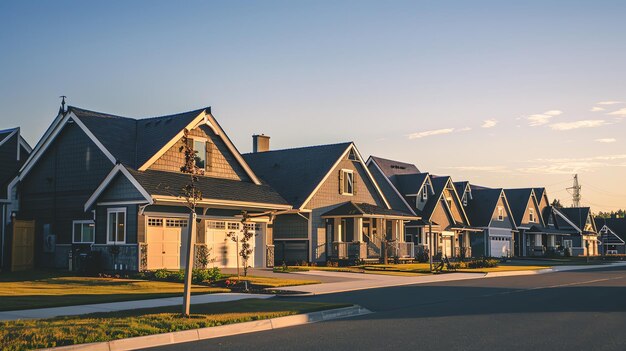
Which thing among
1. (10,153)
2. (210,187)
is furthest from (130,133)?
(10,153)

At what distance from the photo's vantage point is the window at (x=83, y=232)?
3204cm

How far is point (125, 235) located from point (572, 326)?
68.1 ft

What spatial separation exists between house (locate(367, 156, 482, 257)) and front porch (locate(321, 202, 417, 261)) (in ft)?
11.1

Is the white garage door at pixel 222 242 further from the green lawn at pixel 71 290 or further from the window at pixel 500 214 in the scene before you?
the window at pixel 500 214

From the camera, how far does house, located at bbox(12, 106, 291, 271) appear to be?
3006 centimetres

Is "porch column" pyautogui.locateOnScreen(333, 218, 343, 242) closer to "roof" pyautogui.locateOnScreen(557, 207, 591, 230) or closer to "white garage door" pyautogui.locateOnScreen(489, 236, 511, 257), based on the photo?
"white garage door" pyautogui.locateOnScreen(489, 236, 511, 257)

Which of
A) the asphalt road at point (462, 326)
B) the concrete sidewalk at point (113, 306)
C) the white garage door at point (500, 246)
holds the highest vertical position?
the white garage door at point (500, 246)

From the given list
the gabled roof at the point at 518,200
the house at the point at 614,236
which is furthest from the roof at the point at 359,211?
the house at the point at 614,236

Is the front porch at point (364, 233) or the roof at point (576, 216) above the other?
the roof at point (576, 216)

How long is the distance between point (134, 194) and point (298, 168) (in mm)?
16350

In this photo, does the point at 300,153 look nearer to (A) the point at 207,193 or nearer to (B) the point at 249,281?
(A) the point at 207,193

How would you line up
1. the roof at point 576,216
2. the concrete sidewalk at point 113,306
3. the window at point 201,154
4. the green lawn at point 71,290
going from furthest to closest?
the roof at point 576,216 < the window at point 201,154 < the green lawn at point 71,290 < the concrete sidewalk at point 113,306

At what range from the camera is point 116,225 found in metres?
30.6

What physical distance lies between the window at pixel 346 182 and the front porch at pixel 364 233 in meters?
1.19
